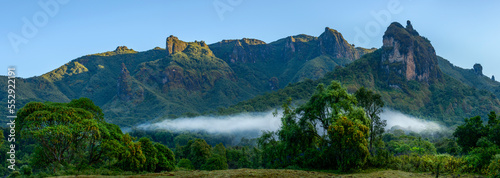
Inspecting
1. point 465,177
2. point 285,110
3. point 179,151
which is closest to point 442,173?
point 465,177

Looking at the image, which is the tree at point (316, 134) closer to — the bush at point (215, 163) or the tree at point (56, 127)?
the tree at point (56, 127)

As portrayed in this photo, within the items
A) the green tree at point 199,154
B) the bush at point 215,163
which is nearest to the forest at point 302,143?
the bush at point 215,163

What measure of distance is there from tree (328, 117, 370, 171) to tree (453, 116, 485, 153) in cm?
1689

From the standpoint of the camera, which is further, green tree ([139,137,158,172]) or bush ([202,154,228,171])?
bush ([202,154,228,171])

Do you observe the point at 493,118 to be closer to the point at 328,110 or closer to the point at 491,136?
the point at 491,136

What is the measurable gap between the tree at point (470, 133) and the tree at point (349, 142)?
16.9 metres

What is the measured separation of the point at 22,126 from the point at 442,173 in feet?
122

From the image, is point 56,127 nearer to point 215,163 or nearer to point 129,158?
point 129,158

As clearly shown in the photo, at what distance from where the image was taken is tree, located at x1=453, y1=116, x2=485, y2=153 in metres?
42.1

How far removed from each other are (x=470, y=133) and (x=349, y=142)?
19.5m

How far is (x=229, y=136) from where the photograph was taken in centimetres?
19512

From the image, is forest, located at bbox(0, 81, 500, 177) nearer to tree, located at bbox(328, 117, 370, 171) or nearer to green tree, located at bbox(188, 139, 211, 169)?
tree, located at bbox(328, 117, 370, 171)

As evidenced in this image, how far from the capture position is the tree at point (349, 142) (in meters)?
33.4

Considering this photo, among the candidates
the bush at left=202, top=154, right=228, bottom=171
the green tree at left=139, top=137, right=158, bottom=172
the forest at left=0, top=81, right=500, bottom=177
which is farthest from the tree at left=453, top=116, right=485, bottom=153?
the bush at left=202, top=154, right=228, bottom=171
